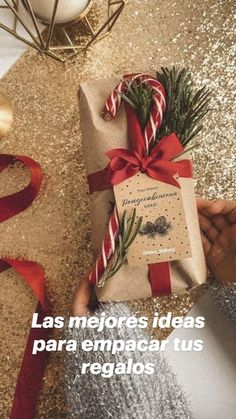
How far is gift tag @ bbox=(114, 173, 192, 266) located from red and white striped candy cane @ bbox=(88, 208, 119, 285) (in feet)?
0.06

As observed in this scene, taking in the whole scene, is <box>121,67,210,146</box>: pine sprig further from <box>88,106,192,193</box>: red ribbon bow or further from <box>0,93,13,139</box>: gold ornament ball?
<box>0,93,13,139</box>: gold ornament ball

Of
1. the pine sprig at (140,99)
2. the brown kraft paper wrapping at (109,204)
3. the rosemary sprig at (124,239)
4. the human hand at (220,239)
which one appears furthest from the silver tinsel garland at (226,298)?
the pine sprig at (140,99)

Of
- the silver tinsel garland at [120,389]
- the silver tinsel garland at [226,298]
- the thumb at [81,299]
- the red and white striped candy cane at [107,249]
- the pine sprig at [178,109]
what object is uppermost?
the pine sprig at [178,109]

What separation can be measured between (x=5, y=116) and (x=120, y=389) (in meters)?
0.51

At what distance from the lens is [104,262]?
2.93 feet

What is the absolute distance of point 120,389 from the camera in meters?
0.91

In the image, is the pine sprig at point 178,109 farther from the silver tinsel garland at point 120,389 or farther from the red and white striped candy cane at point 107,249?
the silver tinsel garland at point 120,389

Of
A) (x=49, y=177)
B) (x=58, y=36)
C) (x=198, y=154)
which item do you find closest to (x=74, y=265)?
(x=49, y=177)

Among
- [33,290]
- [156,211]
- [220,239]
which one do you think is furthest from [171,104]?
[33,290]

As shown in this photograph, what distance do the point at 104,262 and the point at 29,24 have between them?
50 centimetres

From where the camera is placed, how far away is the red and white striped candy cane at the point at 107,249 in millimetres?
879

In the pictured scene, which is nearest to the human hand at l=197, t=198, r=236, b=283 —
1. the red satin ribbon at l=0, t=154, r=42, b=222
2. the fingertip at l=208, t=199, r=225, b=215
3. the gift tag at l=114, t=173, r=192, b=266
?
the fingertip at l=208, t=199, r=225, b=215

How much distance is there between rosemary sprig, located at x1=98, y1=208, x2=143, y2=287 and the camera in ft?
2.85

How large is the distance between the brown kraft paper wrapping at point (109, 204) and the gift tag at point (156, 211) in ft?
0.07
